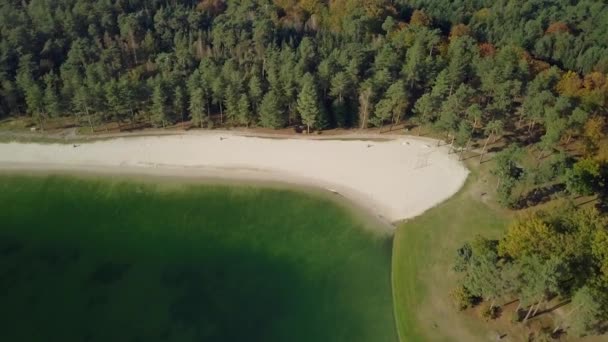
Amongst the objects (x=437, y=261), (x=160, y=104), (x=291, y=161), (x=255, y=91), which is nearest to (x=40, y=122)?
(x=160, y=104)

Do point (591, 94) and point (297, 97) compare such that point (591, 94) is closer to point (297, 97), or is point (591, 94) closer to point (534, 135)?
point (534, 135)

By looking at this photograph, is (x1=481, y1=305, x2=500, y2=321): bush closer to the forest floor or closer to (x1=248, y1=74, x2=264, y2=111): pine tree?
the forest floor

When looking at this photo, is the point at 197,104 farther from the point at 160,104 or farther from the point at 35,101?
the point at 35,101

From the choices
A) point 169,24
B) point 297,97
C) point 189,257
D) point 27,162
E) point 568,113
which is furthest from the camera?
point 169,24

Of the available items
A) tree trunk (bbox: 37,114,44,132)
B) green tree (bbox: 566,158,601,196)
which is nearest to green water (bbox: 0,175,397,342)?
tree trunk (bbox: 37,114,44,132)

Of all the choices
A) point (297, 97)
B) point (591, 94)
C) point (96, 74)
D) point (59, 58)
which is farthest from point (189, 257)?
point (591, 94)
